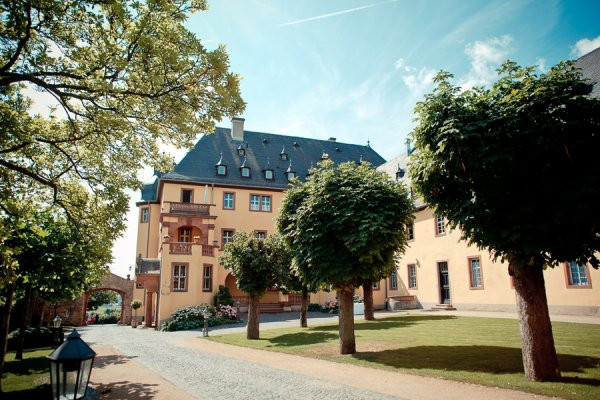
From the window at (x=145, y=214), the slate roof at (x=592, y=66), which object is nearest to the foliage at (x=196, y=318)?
the window at (x=145, y=214)

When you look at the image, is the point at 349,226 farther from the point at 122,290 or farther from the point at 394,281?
the point at 122,290

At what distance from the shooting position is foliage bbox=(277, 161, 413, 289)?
11.0m

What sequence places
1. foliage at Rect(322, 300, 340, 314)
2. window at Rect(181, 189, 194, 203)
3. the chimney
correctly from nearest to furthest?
foliage at Rect(322, 300, 340, 314) < window at Rect(181, 189, 194, 203) < the chimney

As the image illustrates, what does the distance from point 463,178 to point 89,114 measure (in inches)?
338

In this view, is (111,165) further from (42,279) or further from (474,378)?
(474,378)

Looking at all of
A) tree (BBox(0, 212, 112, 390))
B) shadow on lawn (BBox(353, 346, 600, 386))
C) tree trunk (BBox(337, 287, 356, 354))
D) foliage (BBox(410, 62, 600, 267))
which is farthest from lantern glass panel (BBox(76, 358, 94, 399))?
tree trunk (BBox(337, 287, 356, 354))

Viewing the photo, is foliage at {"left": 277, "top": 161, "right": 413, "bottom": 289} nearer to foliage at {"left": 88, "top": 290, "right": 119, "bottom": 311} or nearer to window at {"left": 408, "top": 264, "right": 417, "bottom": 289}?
window at {"left": 408, "top": 264, "right": 417, "bottom": 289}

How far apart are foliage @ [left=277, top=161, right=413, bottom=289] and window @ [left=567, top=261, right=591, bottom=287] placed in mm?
11833

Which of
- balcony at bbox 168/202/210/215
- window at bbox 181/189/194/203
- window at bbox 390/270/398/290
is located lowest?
window at bbox 390/270/398/290

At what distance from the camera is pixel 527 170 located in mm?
7387

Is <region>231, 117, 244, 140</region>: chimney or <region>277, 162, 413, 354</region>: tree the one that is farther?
Answer: <region>231, 117, 244, 140</region>: chimney

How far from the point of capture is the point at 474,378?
25.3 feet

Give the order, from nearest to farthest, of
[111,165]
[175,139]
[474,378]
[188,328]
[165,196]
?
[474,378]
[175,139]
[111,165]
[188,328]
[165,196]

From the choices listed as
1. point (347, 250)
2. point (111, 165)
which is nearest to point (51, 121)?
point (111, 165)
